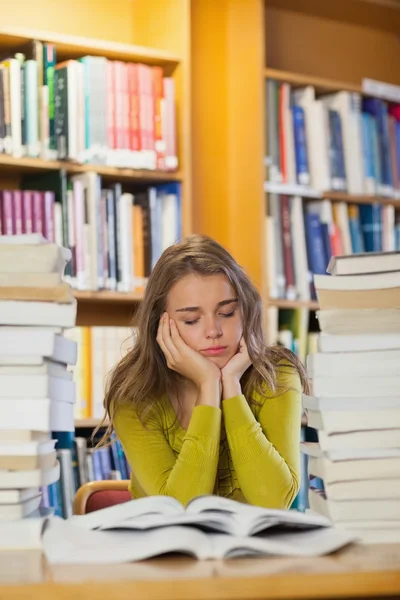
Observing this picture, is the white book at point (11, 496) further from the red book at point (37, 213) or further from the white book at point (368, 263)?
the red book at point (37, 213)

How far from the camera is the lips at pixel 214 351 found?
6.73ft

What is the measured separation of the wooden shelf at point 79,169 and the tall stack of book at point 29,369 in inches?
68.9

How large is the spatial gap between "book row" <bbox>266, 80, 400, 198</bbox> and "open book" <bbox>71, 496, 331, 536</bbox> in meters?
2.41

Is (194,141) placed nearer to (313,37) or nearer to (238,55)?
(238,55)

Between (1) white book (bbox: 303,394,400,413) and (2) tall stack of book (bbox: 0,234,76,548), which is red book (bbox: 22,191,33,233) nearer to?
(2) tall stack of book (bbox: 0,234,76,548)

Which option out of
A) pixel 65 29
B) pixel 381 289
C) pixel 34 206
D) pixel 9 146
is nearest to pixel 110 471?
pixel 34 206

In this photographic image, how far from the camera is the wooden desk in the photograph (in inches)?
34.0

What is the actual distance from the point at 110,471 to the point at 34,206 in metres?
0.88

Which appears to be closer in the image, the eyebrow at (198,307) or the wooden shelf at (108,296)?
the eyebrow at (198,307)

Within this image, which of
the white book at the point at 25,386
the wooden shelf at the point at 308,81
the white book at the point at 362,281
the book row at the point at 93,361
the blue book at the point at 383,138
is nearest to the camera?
the white book at the point at 25,386

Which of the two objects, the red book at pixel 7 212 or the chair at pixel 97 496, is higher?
the red book at pixel 7 212

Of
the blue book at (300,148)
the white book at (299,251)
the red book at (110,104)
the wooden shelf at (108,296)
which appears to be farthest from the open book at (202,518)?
the blue book at (300,148)

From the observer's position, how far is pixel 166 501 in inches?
47.6

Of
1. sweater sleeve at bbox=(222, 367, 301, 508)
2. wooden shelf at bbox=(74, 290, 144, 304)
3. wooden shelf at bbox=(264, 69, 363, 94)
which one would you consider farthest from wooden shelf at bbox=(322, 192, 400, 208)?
sweater sleeve at bbox=(222, 367, 301, 508)
